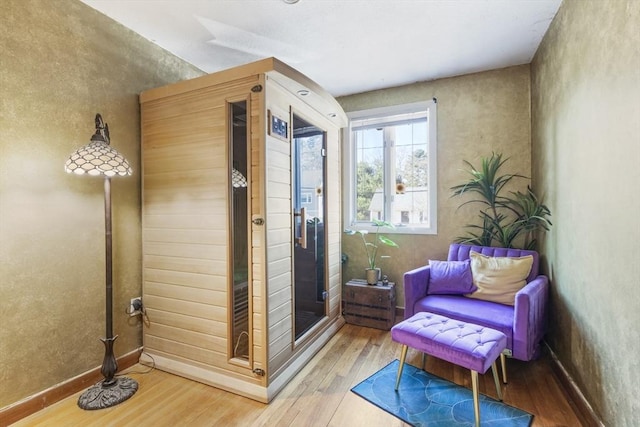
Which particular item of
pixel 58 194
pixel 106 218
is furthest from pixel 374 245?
pixel 58 194

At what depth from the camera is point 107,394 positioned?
193cm

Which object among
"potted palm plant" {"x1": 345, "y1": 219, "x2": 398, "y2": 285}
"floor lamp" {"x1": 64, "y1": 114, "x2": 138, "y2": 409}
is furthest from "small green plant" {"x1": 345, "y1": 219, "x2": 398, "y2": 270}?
"floor lamp" {"x1": 64, "y1": 114, "x2": 138, "y2": 409}

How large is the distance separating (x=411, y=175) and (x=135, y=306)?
295 cm

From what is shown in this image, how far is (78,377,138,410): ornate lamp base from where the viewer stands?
1860 mm

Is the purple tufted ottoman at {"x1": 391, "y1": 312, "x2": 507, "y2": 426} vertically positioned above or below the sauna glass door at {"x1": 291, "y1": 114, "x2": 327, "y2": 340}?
below

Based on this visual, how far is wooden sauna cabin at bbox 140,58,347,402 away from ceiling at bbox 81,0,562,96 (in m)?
0.47

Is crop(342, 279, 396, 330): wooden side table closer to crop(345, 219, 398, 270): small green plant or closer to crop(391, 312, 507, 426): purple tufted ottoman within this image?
crop(345, 219, 398, 270): small green plant

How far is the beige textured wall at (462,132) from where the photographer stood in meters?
2.91

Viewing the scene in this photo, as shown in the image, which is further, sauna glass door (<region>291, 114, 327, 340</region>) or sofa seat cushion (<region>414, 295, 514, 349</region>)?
sauna glass door (<region>291, 114, 327, 340</region>)

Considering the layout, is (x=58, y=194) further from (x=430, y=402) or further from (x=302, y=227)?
(x=430, y=402)

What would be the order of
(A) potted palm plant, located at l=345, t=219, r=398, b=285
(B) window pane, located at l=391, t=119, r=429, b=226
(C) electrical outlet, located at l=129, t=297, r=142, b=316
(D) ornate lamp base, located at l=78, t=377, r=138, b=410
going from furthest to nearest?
(B) window pane, located at l=391, t=119, r=429, b=226 → (A) potted palm plant, located at l=345, t=219, r=398, b=285 → (C) electrical outlet, located at l=129, t=297, r=142, b=316 → (D) ornate lamp base, located at l=78, t=377, r=138, b=410

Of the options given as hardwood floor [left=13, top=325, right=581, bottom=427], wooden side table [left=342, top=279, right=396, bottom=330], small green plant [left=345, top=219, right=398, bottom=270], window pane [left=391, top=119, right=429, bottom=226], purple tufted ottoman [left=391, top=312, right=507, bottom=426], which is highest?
window pane [left=391, top=119, right=429, bottom=226]

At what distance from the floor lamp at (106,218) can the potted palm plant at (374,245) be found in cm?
219

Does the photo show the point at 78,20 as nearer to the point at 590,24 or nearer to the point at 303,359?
the point at 303,359
